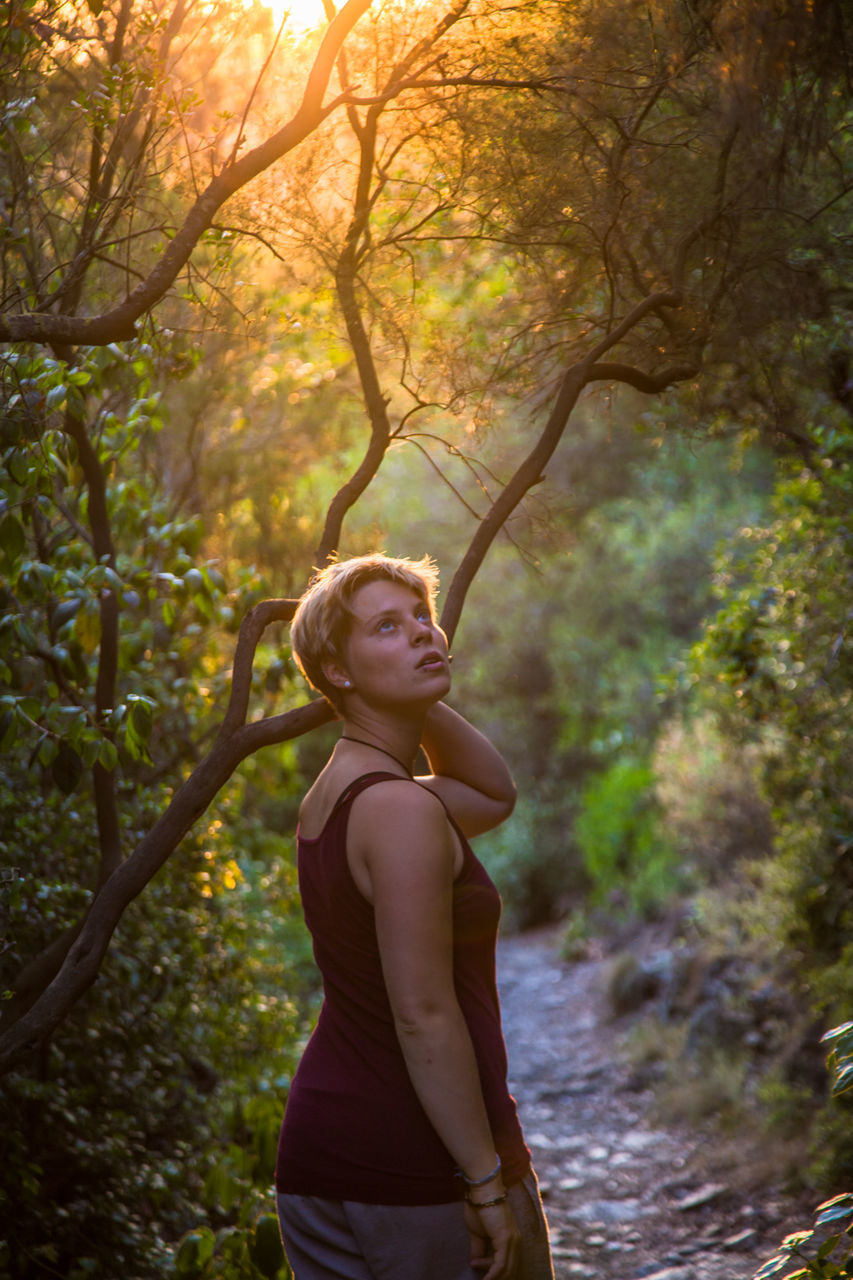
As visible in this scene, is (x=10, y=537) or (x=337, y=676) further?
(x=10, y=537)

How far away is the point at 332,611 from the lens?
2.07m

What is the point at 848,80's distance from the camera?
97.7 inches

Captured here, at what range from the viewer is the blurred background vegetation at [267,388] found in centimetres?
264

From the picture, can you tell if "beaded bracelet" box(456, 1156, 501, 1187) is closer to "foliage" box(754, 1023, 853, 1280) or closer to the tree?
"foliage" box(754, 1023, 853, 1280)

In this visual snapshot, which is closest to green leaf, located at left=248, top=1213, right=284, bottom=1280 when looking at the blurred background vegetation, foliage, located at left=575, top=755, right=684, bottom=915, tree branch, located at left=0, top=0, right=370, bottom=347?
the blurred background vegetation

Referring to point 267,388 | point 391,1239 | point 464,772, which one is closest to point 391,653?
point 464,772

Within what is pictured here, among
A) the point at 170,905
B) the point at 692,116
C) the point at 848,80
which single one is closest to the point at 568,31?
the point at 692,116

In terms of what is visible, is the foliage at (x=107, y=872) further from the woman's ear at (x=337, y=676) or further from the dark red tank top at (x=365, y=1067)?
the dark red tank top at (x=365, y=1067)

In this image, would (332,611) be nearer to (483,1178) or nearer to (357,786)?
(357,786)

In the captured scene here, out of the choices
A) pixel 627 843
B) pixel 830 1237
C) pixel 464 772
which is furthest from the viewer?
pixel 627 843

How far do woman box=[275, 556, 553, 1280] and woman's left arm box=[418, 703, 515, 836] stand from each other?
0.29 meters

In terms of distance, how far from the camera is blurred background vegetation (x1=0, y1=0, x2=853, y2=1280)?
2.64m

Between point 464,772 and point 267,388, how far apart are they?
510 cm

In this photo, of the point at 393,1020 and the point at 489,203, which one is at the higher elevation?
the point at 489,203
